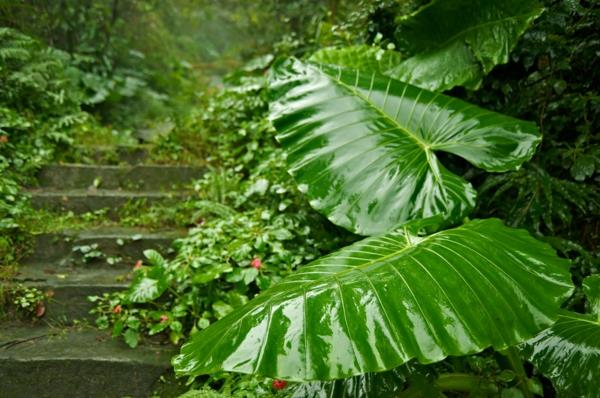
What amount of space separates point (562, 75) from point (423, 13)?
65 centimetres

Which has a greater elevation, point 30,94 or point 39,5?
point 39,5

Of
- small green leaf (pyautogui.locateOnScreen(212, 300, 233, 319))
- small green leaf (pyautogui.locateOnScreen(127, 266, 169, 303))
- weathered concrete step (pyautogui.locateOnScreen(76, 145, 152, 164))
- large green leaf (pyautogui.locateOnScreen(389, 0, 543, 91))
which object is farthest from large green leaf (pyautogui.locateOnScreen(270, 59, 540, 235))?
weathered concrete step (pyautogui.locateOnScreen(76, 145, 152, 164))

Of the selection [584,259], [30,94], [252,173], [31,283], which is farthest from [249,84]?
[584,259]

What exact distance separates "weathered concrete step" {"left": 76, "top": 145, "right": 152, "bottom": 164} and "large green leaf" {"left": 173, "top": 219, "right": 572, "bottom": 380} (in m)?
2.54

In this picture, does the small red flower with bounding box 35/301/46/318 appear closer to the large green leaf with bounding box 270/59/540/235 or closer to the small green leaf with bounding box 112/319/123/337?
the small green leaf with bounding box 112/319/123/337

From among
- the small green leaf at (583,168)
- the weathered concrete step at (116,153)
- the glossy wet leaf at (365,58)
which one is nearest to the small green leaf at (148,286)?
the glossy wet leaf at (365,58)

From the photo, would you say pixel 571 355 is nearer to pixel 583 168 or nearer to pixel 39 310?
pixel 583 168

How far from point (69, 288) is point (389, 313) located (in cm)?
175

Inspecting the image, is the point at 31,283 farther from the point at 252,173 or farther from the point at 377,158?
the point at 377,158

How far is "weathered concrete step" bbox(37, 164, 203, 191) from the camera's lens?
2877 millimetres

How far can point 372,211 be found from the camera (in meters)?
1.42

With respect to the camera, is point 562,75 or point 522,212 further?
point 562,75

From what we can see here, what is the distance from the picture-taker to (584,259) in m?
1.60

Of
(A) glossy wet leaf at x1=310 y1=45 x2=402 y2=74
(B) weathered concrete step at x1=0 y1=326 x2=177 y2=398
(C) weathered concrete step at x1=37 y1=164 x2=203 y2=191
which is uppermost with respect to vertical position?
(A) glossy wet leaf at x1=310 y1=45 x2=402 y2=74
